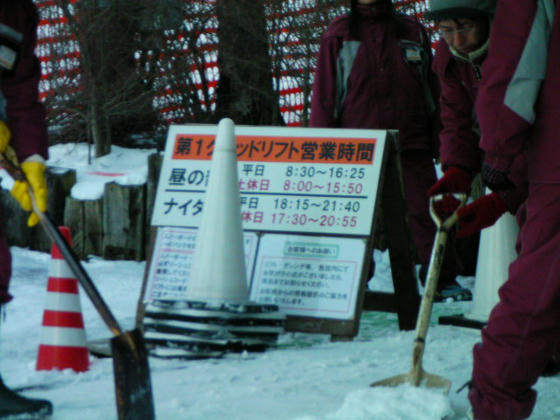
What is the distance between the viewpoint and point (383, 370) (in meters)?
4.30

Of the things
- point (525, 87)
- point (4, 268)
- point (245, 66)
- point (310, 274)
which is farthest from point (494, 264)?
point (245, 66)

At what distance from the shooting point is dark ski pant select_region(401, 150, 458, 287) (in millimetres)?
6047

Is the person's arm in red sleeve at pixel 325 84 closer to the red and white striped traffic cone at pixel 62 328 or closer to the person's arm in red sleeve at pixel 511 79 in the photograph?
the red and white striped traffic cone at pixel 62 328

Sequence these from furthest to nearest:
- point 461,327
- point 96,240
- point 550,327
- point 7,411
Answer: point 96,240, point 461,327, point 7,411, point 550,327

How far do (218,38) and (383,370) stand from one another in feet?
22.6

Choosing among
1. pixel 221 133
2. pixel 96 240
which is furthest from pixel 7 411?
pixel 96 240

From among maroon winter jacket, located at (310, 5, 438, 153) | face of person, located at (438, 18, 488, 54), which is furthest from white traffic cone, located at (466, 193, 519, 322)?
face of person, located at (438, 18, 488, 54)

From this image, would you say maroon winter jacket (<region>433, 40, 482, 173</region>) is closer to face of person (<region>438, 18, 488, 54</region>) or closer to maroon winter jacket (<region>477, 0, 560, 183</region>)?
face of person (<region>438, 18, 488, 54</region>)

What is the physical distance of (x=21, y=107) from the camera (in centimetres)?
382

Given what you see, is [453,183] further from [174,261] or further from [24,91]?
[174,261]

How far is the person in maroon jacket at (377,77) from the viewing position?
585 centimetres

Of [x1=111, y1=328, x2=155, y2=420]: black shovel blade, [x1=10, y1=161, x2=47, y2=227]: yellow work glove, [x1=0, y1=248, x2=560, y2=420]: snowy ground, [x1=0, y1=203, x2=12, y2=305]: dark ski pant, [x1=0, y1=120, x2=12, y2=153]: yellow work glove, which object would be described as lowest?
[x1=0, y1=248, x2=560, y2=420]: snowy ground

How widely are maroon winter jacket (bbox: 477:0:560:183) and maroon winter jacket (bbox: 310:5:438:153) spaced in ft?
8.79

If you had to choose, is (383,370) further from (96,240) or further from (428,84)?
(96,240)
